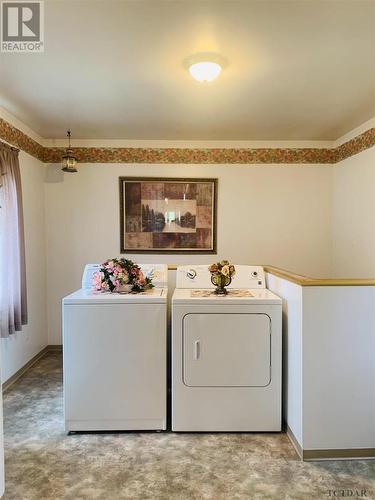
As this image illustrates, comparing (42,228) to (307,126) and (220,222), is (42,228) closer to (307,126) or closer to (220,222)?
(220,222)

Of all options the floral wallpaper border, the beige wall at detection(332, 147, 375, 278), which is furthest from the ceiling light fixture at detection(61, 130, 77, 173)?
the beige wall at detection(332, 147, 375, 278)

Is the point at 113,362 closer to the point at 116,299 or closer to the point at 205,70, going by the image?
the point at 116,299

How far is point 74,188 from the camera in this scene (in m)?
4.16

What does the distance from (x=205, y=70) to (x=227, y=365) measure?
2.00 m

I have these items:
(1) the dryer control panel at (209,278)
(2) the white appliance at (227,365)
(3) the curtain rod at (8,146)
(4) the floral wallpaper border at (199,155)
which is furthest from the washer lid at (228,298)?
(4) the floral wallpaper border at (199,155)

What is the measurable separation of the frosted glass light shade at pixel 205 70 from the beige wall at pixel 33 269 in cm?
213

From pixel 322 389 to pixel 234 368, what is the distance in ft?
1.88

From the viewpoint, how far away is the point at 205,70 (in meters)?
2.25

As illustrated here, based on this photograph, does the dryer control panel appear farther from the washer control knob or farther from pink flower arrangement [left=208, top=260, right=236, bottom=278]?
pink flower arrangement [left=208, top=260, right=236, bottom=278]

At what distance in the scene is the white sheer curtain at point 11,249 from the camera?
296 cm

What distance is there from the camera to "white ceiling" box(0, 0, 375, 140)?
1806 mm

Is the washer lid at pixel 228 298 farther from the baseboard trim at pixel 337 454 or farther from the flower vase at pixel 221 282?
the baseboard trim at pixel 337 454

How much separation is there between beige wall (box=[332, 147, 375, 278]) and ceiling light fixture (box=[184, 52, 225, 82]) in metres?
1.94

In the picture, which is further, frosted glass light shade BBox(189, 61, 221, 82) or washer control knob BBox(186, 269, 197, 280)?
washer control knob BBox(186, 269, 197, 280)
